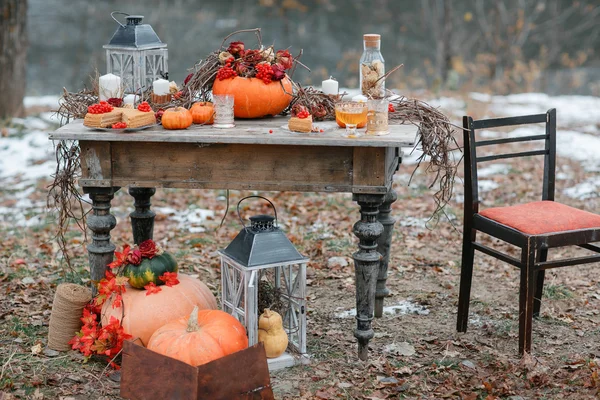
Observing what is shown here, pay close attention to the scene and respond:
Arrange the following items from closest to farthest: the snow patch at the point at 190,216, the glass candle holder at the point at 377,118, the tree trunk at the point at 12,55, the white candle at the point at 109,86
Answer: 1. the glass candle holder at the point at 377,118
2. the white candle at the point at 109,86
3. the snow patch at the point at 190,216
4. the tree trunk at the point at 12,55

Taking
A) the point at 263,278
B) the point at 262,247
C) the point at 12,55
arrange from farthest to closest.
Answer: the point at 12,55, the point at 263,278, the point at 262,247

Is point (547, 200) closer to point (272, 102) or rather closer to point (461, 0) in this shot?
point (272, 102)

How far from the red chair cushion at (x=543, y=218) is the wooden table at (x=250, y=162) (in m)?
0.75

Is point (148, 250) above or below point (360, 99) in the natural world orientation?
below

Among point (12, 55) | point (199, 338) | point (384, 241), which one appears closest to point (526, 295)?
point (384, 241)

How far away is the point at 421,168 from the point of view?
29.1 ft

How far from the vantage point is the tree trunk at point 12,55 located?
9.78 metres

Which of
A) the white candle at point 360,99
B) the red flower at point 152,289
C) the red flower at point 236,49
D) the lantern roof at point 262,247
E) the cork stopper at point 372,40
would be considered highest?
the cork stopper at point 372,40

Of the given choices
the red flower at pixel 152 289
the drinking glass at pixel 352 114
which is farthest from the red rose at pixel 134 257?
the drinking glass at pixel 352 114

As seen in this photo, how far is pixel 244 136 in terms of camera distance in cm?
351

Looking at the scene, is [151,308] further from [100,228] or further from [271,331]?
[271,331]

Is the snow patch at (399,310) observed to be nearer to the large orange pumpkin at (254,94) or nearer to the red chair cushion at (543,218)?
the red chair cushion at (543,218)

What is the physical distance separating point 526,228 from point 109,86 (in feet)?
7.87

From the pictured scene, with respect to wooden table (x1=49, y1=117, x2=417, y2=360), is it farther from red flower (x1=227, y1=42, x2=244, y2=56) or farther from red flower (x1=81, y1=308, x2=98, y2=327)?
red flower (x1=81, y1=308, x2=98, y2=327)
